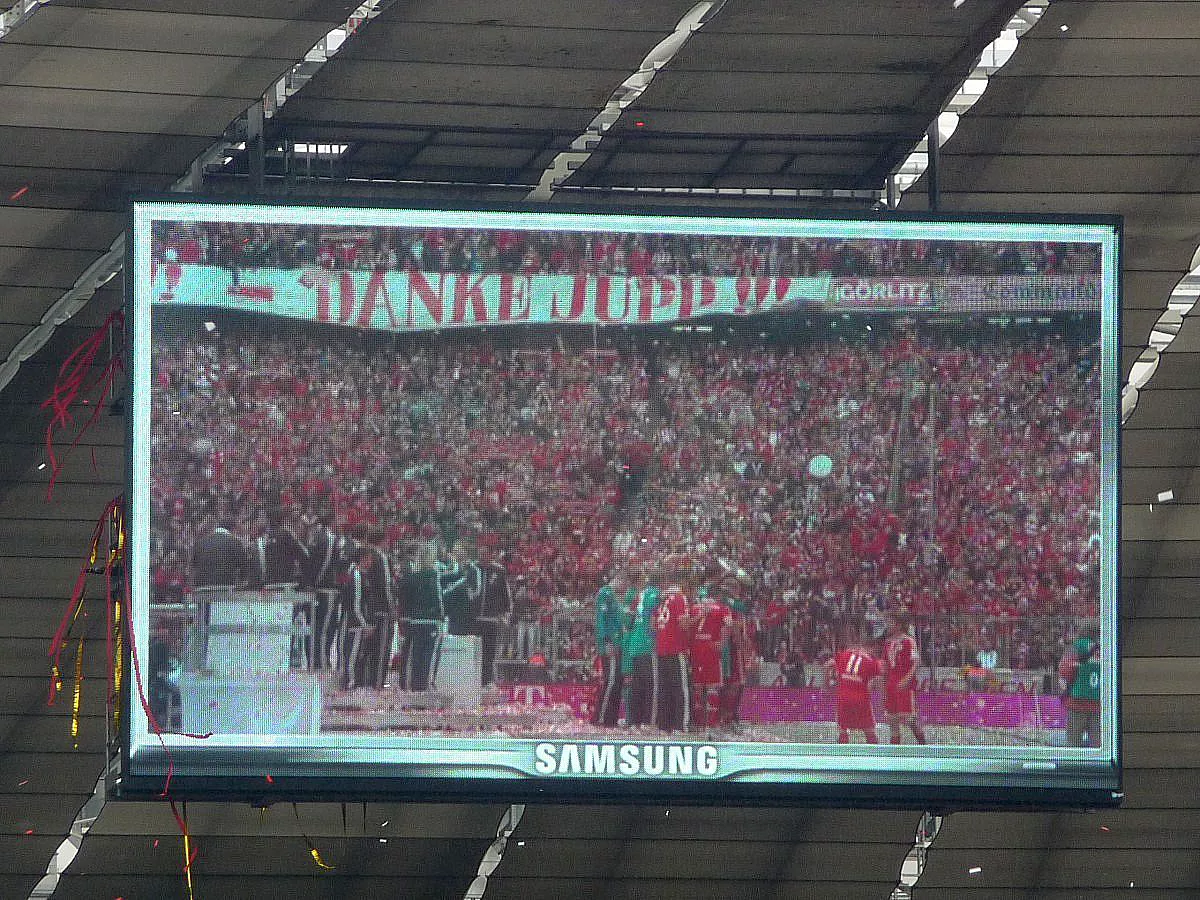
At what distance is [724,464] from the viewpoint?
442cm

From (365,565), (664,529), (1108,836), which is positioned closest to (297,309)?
(365,565)

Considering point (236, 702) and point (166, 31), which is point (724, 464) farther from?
point (166, 31)

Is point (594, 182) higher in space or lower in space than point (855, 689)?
higher

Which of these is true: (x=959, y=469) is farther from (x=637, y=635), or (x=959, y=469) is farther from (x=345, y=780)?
(x=345, y=780)

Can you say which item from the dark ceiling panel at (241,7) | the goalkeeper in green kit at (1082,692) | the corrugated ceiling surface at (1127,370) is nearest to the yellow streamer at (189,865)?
the corrugated ceiling surface at (1127,370)

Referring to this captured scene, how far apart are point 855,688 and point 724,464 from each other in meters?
0.72

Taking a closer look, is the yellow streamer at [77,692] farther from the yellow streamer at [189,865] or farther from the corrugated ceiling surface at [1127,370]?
the corrugated ceiling surface at [1127,370]

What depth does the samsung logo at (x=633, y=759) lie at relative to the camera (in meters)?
4.36

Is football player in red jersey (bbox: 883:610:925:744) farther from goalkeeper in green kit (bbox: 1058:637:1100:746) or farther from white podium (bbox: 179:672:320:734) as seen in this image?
white podium (bbox: 179:672:320:734)

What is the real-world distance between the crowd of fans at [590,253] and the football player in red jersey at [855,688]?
1.07 metres

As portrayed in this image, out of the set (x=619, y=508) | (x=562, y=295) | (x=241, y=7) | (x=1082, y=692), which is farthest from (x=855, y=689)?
(x=241, y=7)

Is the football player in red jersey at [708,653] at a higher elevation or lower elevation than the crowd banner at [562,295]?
lower

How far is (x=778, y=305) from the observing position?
14.6 feet

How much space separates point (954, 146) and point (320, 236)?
79.7 inches
